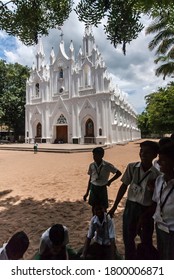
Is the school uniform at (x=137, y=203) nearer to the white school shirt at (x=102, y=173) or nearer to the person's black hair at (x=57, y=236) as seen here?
the person's black hair at (x=57, y=236)

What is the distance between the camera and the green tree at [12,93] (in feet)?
114

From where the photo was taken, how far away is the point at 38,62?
3325 cm

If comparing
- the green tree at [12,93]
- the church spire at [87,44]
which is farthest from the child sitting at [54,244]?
the green tree at [12,93]

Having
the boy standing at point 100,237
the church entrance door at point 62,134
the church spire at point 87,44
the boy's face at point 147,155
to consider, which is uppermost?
the church spire at point 87,44

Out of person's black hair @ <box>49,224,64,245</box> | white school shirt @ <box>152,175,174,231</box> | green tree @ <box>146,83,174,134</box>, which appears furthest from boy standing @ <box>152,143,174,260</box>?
green tree @ <box>146,83,174,134</box>

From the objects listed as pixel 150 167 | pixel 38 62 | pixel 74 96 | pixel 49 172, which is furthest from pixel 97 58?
pixel 150 167

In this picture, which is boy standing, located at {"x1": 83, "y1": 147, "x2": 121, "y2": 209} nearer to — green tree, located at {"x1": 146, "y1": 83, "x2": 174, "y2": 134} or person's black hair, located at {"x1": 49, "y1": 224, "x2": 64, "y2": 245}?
person's black hair, located at {"x1": 49, "y1": 224, "x2": 64, "y2": 245}

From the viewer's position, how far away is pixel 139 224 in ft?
8.20

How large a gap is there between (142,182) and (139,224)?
468 millimetres

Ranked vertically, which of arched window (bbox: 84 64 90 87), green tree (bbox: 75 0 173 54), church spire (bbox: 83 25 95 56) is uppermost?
church spire (bbox: 83 25 95 56)

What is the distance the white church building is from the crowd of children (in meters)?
23.6

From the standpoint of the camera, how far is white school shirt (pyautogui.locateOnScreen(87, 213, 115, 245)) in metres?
2.79

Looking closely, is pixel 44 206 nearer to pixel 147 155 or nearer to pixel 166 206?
pixel 147 155
